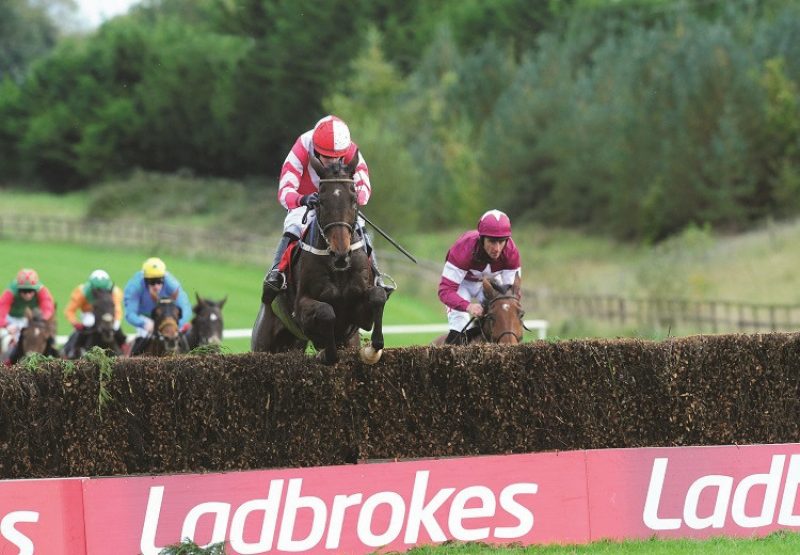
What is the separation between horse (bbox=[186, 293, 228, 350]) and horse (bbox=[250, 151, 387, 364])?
15.9ft

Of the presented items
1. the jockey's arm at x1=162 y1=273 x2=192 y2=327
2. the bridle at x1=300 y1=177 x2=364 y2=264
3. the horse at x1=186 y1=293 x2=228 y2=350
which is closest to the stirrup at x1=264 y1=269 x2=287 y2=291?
the bridle at x1=300 y1=177 x2=364 y2=264

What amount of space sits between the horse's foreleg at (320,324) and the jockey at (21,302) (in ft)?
21.1

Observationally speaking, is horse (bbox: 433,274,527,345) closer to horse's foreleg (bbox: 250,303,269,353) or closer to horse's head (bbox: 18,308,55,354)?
horse's foreleg (bbox: 250,303,269,353)

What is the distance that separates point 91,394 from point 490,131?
47589 millimetres

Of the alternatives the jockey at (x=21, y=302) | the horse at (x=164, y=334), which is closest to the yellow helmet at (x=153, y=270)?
the horse at (x=164, y=334)

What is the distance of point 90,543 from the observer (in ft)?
24.0

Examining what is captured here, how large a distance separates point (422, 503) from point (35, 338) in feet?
23.4

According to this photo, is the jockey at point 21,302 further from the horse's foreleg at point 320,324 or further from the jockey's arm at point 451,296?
the horse's foreleg at point 320,324

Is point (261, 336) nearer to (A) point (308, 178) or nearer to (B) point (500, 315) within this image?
(A) point (308, 178)

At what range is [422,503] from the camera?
25.6 feet

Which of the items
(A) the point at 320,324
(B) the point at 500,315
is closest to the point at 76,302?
(B) the point at 500,315

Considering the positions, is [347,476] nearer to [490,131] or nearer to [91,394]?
[91,394]

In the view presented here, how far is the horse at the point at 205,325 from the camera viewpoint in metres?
13.6

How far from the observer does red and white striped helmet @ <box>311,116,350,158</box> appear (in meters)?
8.38
